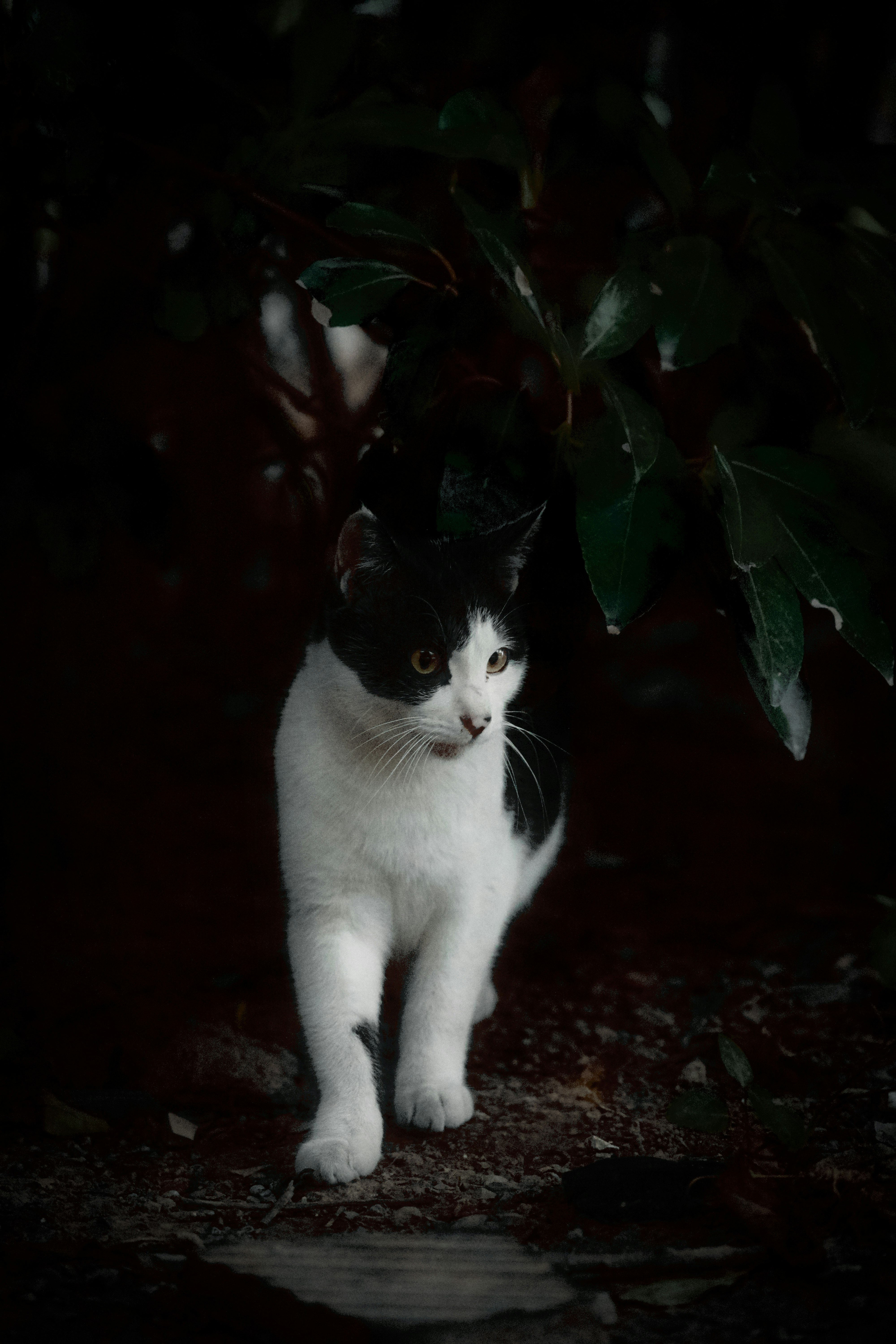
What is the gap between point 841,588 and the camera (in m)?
0.76

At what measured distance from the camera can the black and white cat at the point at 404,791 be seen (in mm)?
941

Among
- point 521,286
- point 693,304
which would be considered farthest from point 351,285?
point 693,304

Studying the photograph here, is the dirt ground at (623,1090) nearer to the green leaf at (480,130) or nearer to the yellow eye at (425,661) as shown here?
the yellow eye at (425,661)

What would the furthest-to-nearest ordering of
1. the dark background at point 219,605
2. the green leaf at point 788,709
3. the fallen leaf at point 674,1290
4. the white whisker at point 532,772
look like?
the white whisker at point 532,772, the dark background at point 219,605, the green leaf at point 788,709, the fallen leaf at point 674,1290

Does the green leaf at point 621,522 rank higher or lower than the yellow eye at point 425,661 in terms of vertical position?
higher

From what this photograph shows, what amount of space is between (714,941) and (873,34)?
85 cm

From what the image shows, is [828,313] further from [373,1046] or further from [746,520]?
[373,1046]

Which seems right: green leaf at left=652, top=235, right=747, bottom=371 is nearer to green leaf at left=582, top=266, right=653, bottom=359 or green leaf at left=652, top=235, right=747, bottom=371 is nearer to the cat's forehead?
green leaf at left=582, top=266, right=653, bottom=359

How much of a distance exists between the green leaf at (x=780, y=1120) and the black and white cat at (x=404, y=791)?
24 centimetres

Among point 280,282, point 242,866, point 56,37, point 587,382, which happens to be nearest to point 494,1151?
point 242,866

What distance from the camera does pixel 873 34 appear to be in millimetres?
923

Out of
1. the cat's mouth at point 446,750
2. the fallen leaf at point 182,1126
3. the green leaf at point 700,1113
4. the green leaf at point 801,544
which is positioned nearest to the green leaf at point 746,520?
the green leaf at point 801,544

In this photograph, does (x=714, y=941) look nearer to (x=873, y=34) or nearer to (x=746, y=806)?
(x=746, y=806)

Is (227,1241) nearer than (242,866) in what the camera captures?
Yes
